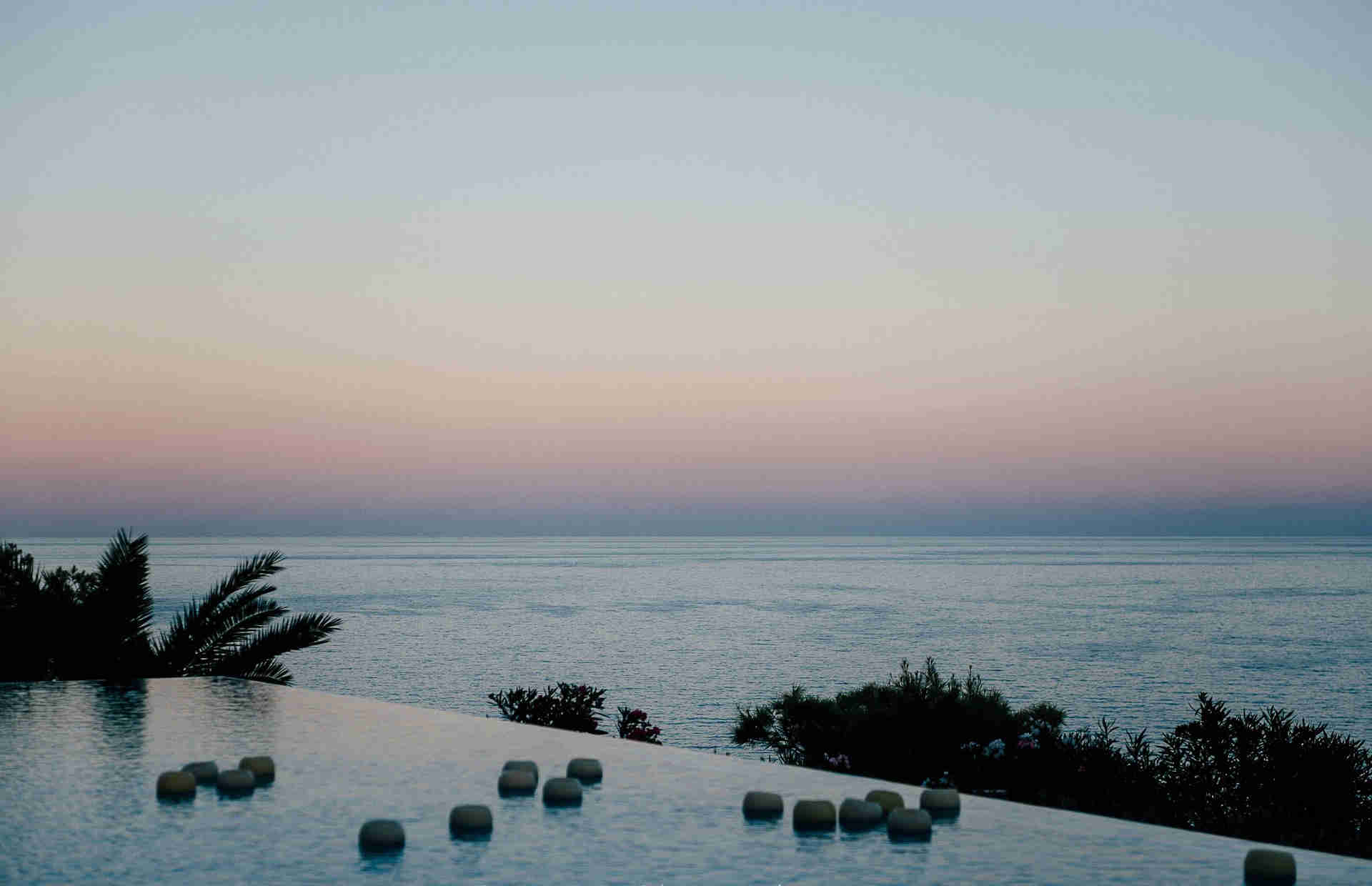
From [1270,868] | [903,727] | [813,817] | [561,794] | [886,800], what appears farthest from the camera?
[903,727]

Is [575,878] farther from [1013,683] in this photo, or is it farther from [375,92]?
[1013,683]

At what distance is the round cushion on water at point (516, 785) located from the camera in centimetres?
385

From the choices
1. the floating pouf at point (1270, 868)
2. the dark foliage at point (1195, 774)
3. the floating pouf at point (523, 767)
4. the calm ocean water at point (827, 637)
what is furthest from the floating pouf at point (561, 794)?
the calm ocean water at point (827, 637)

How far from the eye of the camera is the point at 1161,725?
28.6 metres

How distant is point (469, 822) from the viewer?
3.22 m

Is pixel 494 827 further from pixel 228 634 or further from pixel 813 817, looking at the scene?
pixel 228 634

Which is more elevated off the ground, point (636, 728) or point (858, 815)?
point (858, 815)

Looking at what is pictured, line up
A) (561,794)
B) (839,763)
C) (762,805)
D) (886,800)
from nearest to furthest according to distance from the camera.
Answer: (762,805)
(886,800)
(561,794)
(839,763)

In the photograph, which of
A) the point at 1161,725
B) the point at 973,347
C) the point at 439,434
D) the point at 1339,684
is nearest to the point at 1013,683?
the point at 1161,725

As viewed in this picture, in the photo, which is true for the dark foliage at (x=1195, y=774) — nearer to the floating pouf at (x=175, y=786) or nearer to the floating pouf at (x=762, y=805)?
the floating pouf at (x=762, y=805)

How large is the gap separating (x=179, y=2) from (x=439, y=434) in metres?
52.8

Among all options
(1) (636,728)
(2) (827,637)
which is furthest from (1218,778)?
(2) (827,637)

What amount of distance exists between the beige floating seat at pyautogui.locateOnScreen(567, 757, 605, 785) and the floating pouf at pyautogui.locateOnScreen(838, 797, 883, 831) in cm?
105

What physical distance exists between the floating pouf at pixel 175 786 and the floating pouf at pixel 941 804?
2.12 m
